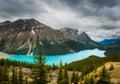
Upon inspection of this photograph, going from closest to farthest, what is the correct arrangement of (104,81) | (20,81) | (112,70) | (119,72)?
(104,81) → (20,81) → (119,72) → (112,70)

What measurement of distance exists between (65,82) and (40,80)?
3784 cm

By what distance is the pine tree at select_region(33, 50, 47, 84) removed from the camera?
33.5m

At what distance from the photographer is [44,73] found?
111 ft

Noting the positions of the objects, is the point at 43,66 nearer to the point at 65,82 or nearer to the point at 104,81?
the point at 104,81

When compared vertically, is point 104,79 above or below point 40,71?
below

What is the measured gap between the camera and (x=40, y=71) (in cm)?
3372

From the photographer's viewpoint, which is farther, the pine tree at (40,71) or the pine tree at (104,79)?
the pine tree at (40,71)

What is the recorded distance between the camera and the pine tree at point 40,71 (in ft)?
110

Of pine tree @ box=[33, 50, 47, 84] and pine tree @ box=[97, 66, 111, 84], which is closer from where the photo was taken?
pine tree @ box=[97, 66, 111, 84]

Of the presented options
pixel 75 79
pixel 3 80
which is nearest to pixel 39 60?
pixel 3 80

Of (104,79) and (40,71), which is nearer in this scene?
(104,79)

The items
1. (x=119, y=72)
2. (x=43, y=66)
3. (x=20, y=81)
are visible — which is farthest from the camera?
(x=119, y=72)

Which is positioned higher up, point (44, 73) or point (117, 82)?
point (44, 73)

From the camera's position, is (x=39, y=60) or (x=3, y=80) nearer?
(x=39, y=60)
